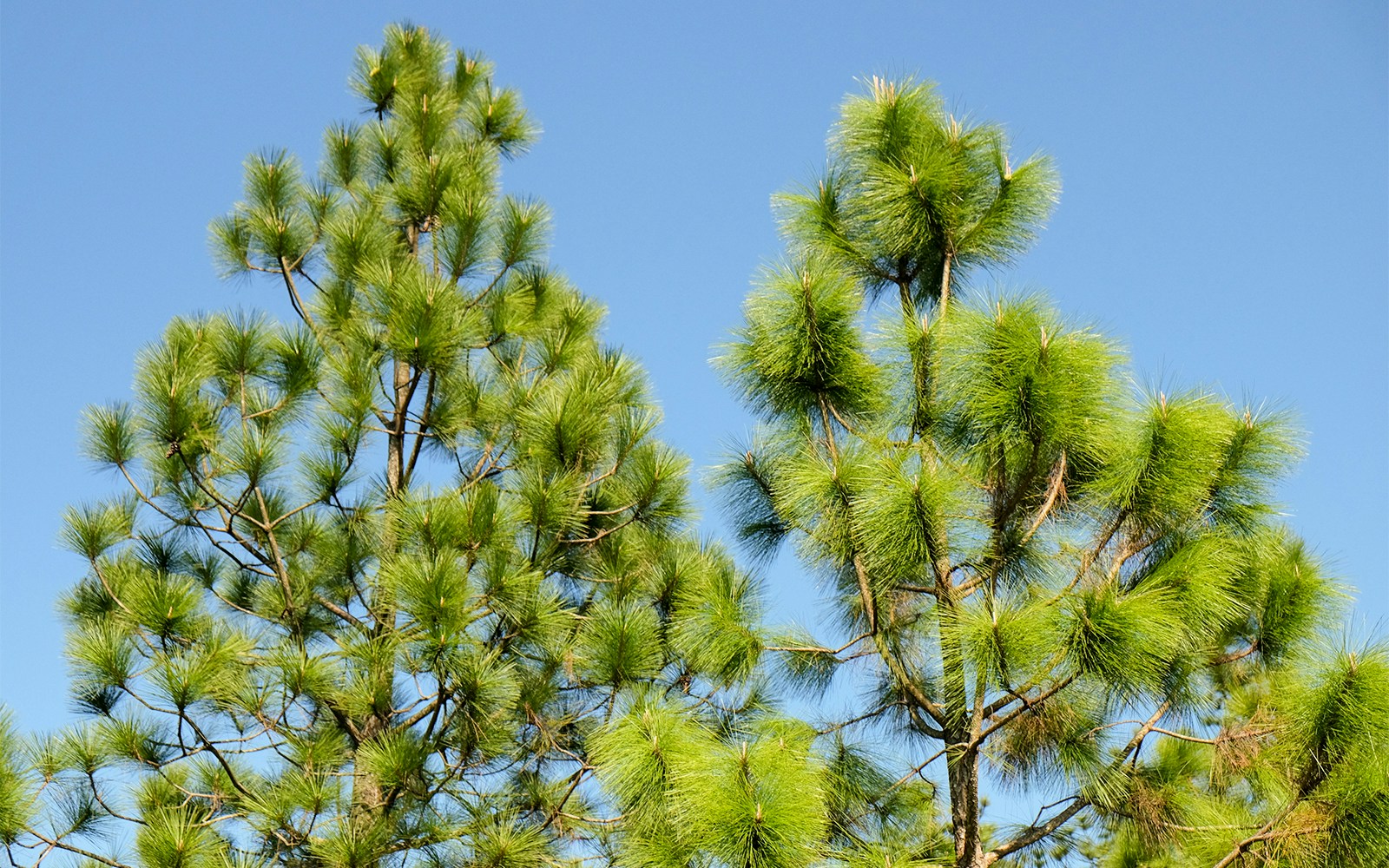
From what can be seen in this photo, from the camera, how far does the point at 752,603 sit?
4.20m

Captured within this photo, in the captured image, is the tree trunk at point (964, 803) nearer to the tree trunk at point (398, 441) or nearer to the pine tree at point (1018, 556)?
the pine tree at point (1018, 556)

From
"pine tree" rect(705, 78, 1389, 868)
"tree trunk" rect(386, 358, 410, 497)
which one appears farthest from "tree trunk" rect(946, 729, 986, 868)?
"tree trunk" rect(386, 358, 410, 497)

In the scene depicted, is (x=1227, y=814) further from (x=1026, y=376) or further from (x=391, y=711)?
(x=391, y=711)

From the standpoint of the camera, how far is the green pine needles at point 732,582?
362 centimetres

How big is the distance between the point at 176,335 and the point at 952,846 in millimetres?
4267

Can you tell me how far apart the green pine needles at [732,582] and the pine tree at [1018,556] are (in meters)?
0.01

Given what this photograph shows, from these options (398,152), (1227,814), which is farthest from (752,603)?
(398,152)

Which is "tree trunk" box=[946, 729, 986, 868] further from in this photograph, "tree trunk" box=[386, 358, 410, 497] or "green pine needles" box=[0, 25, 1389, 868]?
"tree trunk" box=[386, 358, 410, 497]

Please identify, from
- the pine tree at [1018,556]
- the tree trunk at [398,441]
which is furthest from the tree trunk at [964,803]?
the tree trunk at [398,441]

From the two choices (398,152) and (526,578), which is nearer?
(526,578)

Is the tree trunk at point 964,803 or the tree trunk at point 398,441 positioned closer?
the tree trunk at point 964,803

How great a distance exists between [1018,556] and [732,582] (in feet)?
3.24

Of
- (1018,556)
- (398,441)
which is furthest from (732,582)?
(398,441)

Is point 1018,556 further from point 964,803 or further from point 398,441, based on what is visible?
point 398,441
